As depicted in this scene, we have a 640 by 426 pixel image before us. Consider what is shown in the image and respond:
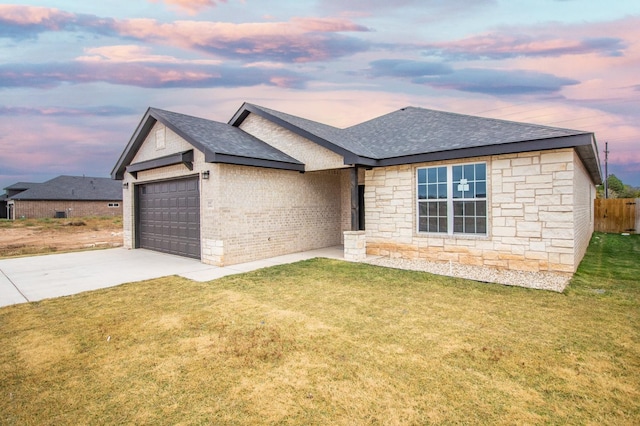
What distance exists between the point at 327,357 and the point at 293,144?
960 cm

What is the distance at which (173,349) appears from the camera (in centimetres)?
411

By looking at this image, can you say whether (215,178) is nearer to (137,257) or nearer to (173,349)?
(137,257)

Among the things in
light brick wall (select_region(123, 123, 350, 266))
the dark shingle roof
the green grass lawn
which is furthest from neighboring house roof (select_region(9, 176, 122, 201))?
the green grass lawn

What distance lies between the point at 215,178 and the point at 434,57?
12652 millimetres

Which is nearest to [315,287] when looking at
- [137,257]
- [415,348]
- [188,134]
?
[415,348]

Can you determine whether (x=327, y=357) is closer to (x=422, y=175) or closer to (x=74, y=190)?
(x=422, y=175)

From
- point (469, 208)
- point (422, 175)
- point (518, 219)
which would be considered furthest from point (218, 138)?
point (518, 219)

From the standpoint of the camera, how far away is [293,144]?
12266 millimetres

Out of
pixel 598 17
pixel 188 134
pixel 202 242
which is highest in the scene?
pixel 598 17

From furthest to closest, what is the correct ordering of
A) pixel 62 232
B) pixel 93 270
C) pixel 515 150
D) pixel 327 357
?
1. pixel 62 232
2. pixel 93 270
3. pixel 515 150
4. pixel 327 357

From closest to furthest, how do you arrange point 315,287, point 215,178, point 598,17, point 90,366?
point 90,366 → point 315,287 → point 215,178 → point 598,17

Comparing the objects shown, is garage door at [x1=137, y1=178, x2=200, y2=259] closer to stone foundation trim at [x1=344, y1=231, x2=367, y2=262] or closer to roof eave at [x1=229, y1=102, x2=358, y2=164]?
roof eave at [x1=229, y1=102, x2=358, y2=164]

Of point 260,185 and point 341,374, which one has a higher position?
point 260,185

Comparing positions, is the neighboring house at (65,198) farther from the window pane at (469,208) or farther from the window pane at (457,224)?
the window pane at (469,208)
